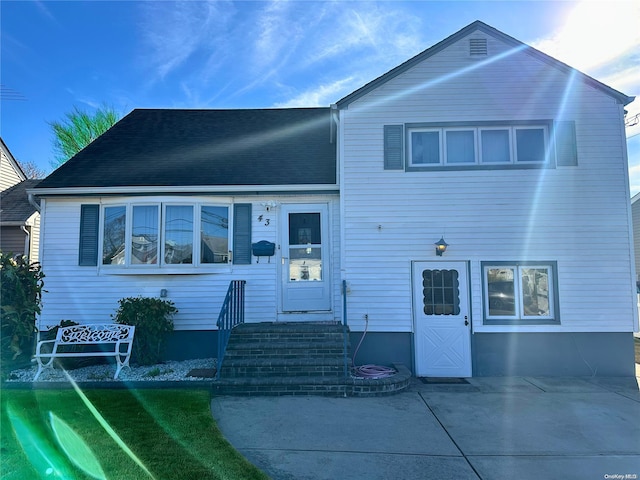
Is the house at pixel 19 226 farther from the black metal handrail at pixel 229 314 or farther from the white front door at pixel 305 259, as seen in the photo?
the white front door at pixel 305 259

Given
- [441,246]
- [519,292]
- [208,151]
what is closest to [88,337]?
[208,151]

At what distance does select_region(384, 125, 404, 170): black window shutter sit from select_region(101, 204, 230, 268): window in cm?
364

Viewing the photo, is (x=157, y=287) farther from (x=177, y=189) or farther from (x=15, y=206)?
(x=15, y=206)

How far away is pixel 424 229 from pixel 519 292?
224cm

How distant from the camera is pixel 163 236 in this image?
8023 millimetres

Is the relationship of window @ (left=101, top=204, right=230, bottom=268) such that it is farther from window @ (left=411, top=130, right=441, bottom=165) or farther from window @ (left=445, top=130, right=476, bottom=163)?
window @ (left=445, top=130, right=476, bottom=163)

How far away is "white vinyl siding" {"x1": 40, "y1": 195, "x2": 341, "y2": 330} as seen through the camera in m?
7.93

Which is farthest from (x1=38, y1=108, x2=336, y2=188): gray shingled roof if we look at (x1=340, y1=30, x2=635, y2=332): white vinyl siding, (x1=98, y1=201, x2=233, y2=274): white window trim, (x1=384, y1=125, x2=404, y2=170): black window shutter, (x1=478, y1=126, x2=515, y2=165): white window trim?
(x1=478, y1=126, x2=515, y2=165): white window trim

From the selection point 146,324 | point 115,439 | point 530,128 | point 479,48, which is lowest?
point 115,439

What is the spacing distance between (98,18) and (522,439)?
1123 cm

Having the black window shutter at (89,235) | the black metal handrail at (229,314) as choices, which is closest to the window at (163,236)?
the black window shutter at (89,235)

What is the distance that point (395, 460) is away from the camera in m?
3.95

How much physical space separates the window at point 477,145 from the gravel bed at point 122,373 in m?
5.83

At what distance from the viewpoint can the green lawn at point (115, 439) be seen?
3.49 m
